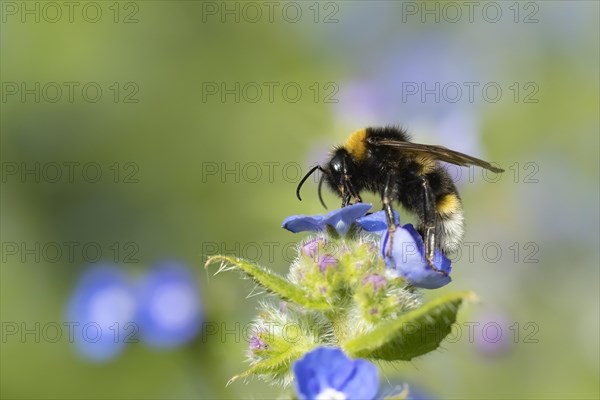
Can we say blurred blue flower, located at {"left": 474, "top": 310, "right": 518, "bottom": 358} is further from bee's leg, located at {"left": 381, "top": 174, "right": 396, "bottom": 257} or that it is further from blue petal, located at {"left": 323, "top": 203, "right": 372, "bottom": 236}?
blue petal, located at {"left": 323, "top": 203, "right": 372, "bottom": 236}

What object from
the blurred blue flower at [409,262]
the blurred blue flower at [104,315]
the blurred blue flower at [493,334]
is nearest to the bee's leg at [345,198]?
the blurred blue flower at [409,262]

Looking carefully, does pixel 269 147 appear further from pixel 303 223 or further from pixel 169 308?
pixel 303 223

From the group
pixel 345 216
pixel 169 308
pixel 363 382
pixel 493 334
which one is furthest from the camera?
pixel 493 334

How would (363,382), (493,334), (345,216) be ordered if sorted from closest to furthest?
(363,382), (345,216), (493,334)

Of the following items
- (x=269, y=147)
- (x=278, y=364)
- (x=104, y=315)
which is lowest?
(x=104, y=315)

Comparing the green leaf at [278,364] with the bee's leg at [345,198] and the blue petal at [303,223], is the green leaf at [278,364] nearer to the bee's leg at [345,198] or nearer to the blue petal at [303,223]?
the blue petal at [303,223]

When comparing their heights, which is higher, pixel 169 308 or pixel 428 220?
pixel 428 220

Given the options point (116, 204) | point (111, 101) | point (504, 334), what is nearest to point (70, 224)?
point (116, 204)

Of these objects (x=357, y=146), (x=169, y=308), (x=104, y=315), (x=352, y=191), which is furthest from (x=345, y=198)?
(x=104, y=315)
